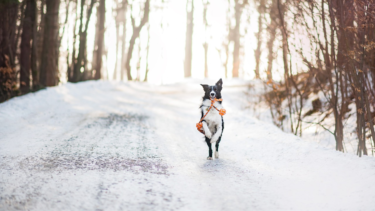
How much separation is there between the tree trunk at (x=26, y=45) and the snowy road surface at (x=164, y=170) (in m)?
5.10

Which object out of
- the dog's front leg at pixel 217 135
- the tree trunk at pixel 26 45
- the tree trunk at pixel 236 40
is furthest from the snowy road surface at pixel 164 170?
the tree trunk at pixel 236 40

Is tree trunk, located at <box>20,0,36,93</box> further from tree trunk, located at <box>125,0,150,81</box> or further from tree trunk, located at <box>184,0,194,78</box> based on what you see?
tree trunk, located at <box>184,0,194,78</box>

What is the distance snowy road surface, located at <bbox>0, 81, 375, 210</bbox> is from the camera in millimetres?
3883

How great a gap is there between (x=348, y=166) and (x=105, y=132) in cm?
592

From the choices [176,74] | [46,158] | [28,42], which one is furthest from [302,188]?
[176,74]

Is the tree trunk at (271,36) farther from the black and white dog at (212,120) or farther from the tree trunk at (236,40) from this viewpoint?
the tree trunk at (236,40)

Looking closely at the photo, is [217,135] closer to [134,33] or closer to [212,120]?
[212,120]

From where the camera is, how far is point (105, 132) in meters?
8.19

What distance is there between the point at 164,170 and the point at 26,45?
1203cm

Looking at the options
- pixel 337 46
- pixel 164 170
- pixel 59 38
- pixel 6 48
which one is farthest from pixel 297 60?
pixel 59 38

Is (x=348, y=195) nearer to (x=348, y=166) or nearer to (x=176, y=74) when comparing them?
(x=348, y=166)

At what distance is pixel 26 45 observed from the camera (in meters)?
13.9

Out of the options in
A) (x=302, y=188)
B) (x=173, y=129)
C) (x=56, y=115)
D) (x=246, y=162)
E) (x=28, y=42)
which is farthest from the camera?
(x=28, y=42)

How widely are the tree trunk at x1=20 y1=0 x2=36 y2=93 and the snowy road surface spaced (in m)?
5.10
